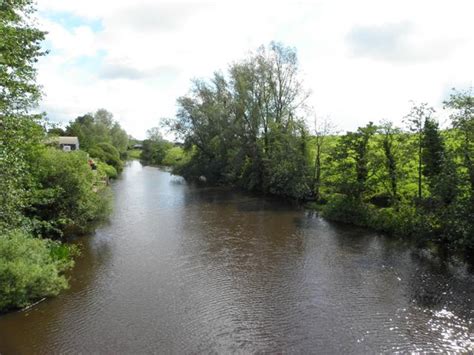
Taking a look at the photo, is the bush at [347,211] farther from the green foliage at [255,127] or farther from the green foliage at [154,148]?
the green foliage at [154,148]

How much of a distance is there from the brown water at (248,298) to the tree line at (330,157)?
2.56m

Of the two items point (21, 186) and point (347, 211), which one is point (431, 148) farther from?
point (21, 186)

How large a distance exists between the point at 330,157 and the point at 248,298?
679 inches

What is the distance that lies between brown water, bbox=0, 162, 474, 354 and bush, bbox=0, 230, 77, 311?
0.52m

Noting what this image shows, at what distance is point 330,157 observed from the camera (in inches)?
1145

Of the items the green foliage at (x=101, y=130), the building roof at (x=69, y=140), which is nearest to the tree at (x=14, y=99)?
the building roof at (x=69, y=140)

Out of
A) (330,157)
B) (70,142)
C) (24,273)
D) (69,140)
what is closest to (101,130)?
(69,140)

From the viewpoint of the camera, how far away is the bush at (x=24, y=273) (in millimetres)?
12555

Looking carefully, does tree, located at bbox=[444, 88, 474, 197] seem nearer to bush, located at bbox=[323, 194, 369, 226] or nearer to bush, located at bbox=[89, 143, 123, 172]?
bush, located at bbox=[323, 194, 369, 226]

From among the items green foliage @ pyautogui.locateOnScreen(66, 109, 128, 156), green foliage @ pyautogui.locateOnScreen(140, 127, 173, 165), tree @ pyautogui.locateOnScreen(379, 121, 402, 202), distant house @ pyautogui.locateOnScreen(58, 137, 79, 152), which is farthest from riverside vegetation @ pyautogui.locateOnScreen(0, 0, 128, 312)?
green foliage @ pyautogui.locateOnScreen(140, 127, 173, 165)

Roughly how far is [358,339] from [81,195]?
16924mm

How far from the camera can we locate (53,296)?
14305mm

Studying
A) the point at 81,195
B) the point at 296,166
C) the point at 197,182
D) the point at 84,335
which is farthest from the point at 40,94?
the point at 197,182

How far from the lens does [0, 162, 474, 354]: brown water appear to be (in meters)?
11.5
